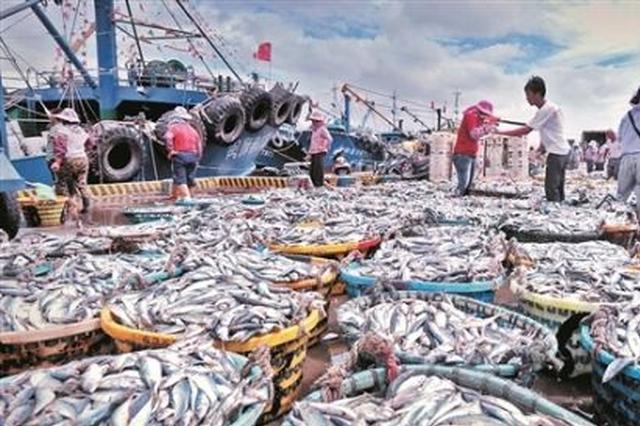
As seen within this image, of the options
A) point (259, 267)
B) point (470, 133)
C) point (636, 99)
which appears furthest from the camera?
point (470, 133)

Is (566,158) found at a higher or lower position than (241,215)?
higher

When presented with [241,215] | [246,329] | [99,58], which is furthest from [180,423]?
[99,58]

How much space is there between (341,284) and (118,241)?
8.65 feet

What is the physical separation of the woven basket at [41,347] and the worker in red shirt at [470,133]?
875cm

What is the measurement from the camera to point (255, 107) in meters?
19.2

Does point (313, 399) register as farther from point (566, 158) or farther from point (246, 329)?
point (566, 158)

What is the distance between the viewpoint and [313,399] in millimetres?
2252

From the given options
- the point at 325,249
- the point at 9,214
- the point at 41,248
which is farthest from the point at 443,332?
the point at 9,214

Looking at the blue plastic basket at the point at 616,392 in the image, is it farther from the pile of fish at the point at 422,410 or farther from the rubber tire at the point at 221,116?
the rubber tire at the point at 221,116

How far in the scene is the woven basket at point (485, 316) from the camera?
8.52ft

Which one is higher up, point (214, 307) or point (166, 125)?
point (166, 125)

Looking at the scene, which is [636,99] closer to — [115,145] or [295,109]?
[115,145]

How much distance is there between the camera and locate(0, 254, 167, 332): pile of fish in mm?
3234

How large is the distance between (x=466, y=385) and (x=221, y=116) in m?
16.3
